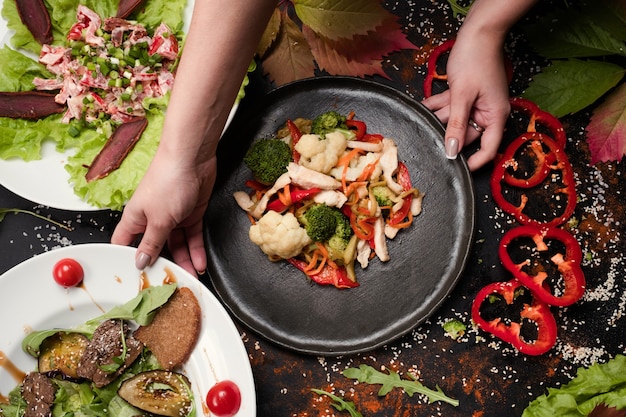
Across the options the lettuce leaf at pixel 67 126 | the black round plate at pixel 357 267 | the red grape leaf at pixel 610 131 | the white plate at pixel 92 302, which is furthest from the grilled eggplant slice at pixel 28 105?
the red grape leaf at pixel 610 131

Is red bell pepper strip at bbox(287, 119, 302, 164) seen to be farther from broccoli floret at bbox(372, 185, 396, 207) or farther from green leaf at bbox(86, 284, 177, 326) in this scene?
green leaf at bbox(86, 284, 177, 326)

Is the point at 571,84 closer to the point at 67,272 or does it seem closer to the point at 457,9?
the point at 457,9

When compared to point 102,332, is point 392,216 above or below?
above

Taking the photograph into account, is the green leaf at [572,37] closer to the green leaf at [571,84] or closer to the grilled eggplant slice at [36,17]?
the green leaf at [571,84]

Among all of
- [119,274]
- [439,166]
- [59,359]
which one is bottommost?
[59,359]

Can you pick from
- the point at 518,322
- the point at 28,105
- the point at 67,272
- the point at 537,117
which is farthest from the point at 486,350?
the point at 28,105

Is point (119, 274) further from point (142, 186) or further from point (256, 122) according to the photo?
point (256, 122)

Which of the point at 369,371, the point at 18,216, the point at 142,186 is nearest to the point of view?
the point at 142,186

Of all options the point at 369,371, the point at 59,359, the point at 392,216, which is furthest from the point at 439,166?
the point at 59,359
